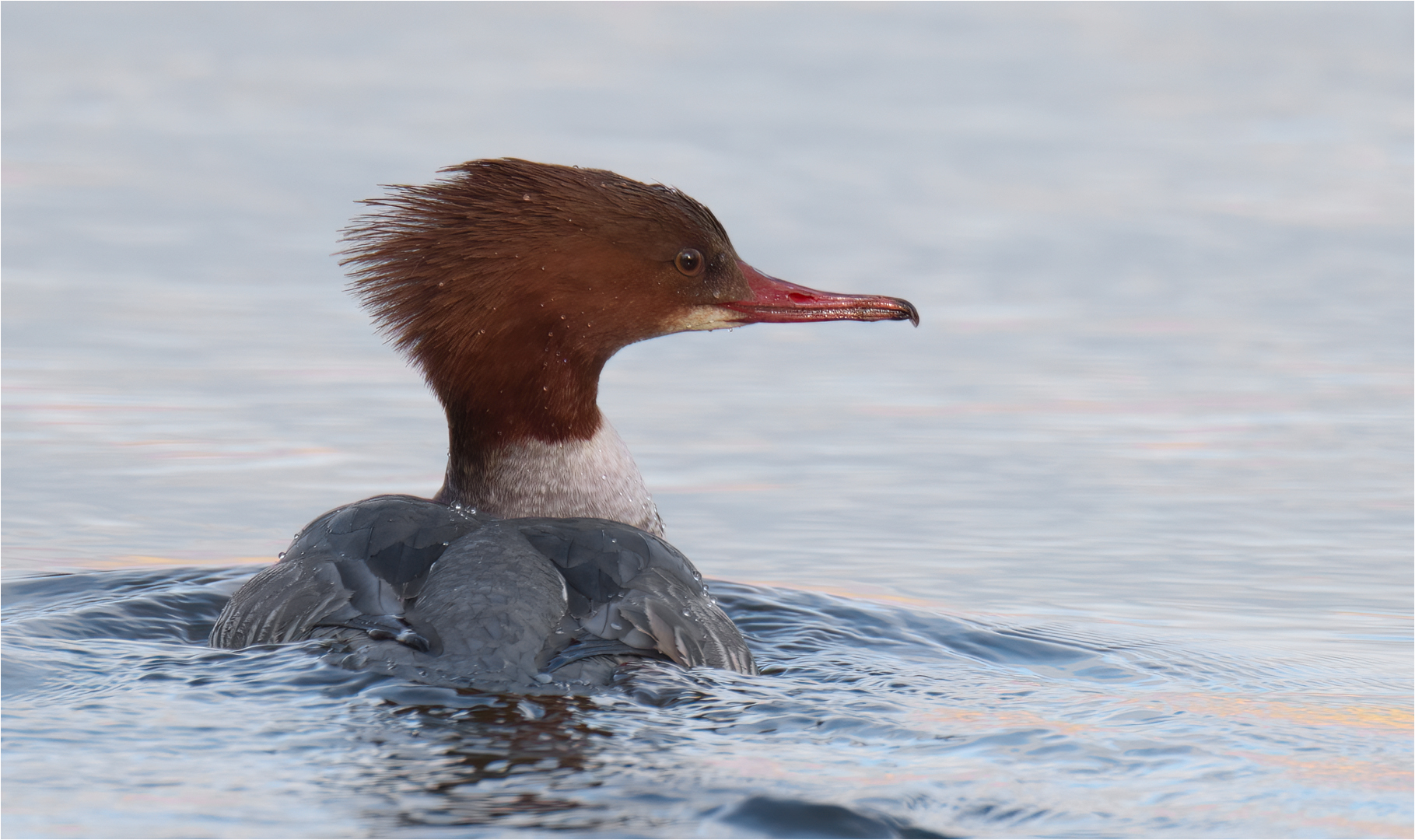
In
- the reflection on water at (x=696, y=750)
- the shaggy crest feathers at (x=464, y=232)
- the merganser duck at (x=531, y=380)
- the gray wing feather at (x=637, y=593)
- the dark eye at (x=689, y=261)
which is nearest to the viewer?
the reflection on water at (x=696, y=750)

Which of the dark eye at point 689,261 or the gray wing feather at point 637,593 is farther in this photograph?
the dark eye at point 689,261

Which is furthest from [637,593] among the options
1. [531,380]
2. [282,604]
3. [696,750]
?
[531,380]

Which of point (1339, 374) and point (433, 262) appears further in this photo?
point (1339, 374)

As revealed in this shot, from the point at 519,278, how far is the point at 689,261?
24.2 inches

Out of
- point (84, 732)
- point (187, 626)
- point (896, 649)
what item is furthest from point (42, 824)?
point (896, 649)

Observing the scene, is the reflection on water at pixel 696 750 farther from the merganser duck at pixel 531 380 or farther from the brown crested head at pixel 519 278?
the brown crested head at pixel 519 278

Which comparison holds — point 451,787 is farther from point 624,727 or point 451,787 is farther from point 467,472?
point 467,472

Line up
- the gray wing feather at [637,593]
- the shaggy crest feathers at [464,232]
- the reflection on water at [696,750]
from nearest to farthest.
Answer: the reflection on water at [696,750] < the gray wing feather at [637,593] < the shaggy crest feathers at [464,232]

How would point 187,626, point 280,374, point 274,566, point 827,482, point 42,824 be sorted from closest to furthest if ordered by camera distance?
point 42,824, point 274,566, point 187,626, point 827,482, point 280,374

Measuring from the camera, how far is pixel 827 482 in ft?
27.4

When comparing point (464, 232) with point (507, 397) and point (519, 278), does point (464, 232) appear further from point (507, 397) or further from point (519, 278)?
point (507, 397)

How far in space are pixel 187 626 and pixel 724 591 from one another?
1.77m

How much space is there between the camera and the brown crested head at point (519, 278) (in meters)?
6.23

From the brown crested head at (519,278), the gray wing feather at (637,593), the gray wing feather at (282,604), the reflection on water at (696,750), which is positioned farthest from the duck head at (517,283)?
the reflection on water at (696,750)
